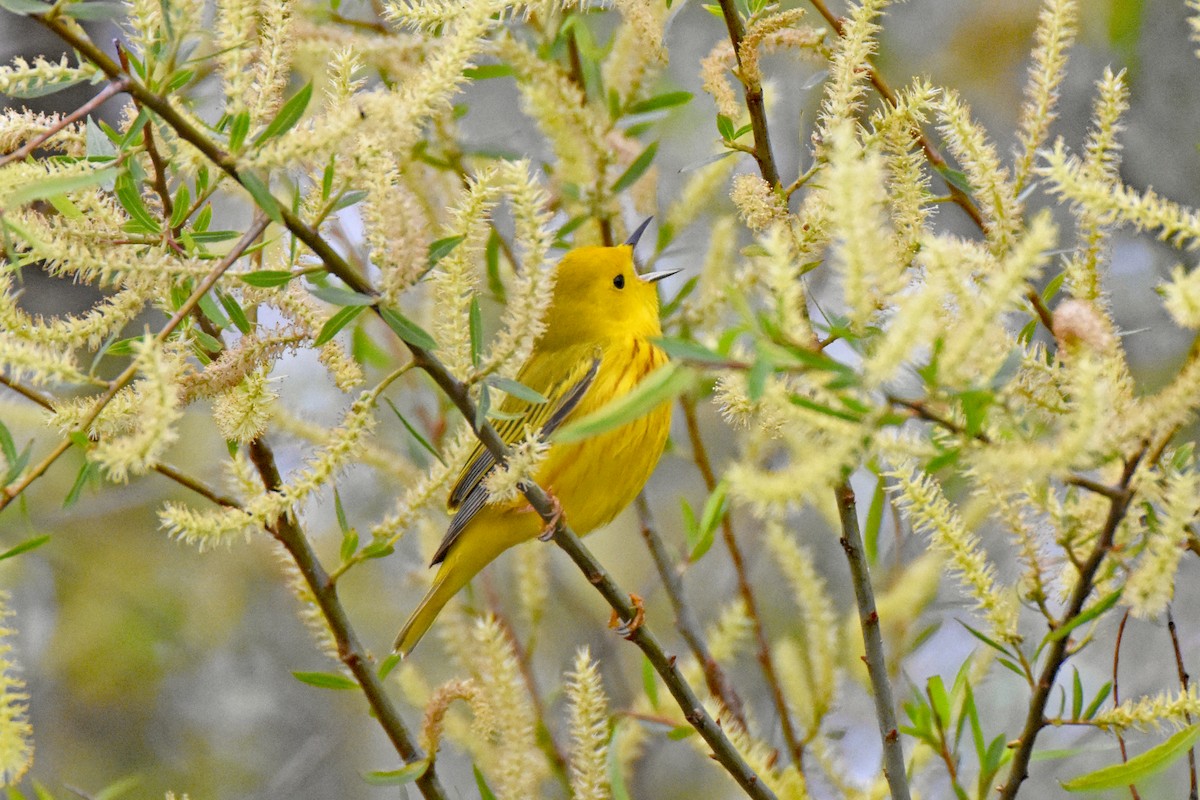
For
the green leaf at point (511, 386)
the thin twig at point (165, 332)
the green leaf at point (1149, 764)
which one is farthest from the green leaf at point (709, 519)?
the thin twig at point (165, 332)

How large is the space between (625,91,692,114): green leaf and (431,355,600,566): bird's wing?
63 cm

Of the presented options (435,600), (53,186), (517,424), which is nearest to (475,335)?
(53,186)

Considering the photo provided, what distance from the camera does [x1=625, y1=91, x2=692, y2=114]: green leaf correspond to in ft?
7.95

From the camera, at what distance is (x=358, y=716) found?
504 centimetres

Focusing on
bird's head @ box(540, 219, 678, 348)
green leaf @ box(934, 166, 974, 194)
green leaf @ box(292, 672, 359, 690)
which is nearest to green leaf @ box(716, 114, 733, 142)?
green leaf @ box(934, 166, 974, 194)

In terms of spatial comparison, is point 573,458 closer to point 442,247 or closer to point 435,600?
point 435,600

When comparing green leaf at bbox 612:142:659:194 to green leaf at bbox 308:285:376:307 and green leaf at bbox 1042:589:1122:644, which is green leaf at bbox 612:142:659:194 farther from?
green leaf at bbox 1042:589:1122:644

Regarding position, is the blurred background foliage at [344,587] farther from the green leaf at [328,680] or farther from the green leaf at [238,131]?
the green leaf at [238,131]

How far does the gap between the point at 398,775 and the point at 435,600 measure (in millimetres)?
1267

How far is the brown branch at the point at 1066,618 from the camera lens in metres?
1.06

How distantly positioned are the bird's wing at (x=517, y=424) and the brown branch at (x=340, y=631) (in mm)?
889

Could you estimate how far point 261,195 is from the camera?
3.66 ft

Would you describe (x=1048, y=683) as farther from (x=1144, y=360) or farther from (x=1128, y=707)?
(x=1144, y=360)

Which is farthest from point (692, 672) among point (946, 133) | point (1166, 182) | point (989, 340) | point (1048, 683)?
point (1166, 182)
